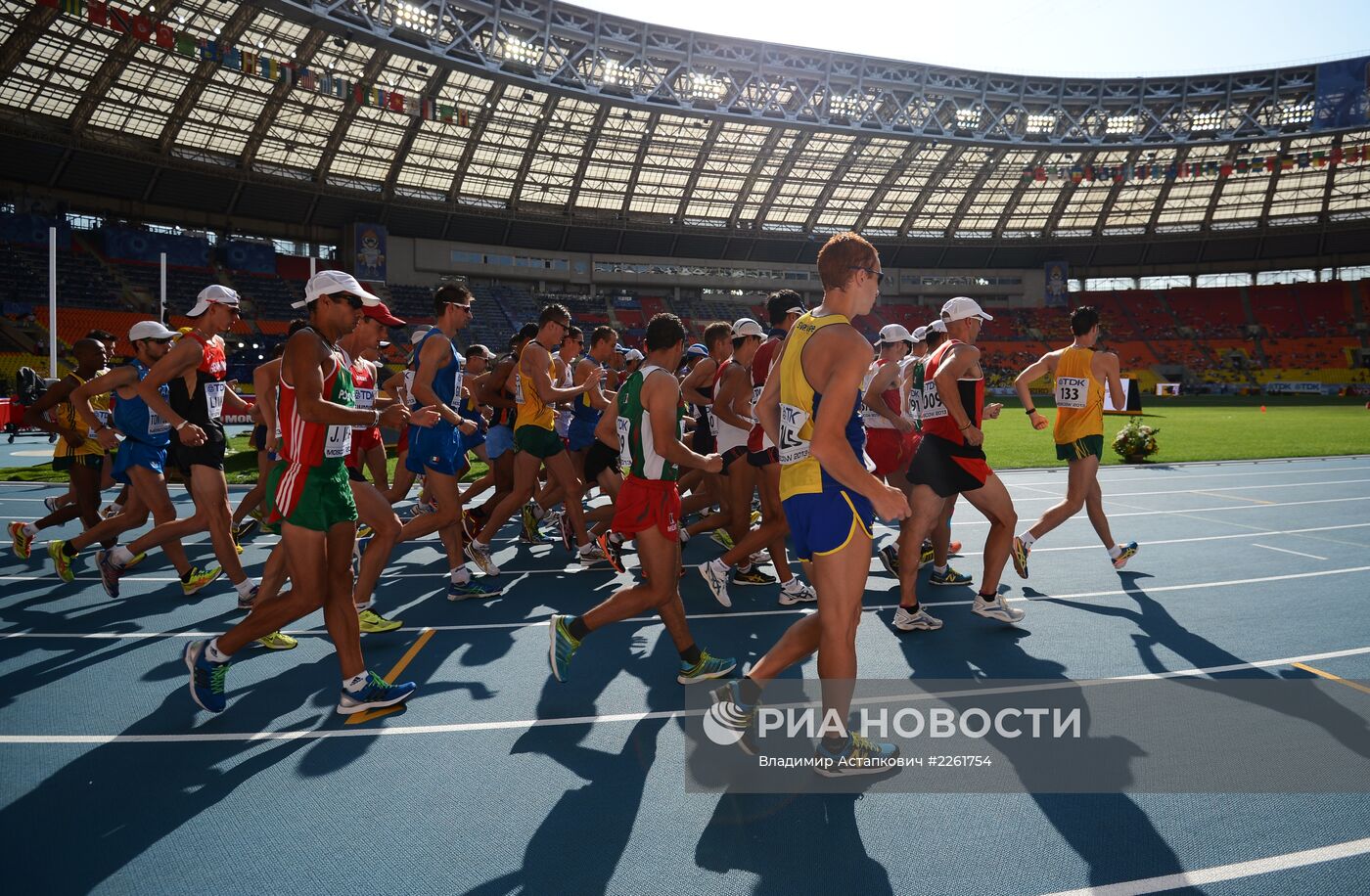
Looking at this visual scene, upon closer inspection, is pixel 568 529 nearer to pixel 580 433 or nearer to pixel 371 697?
pixel 580 433

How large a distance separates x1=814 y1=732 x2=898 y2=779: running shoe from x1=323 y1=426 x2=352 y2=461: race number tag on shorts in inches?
108

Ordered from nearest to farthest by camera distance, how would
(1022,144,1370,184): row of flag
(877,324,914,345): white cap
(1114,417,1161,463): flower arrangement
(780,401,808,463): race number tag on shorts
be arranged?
(780,401,808,463): race number tag on shorts < (877,324,914,345): white cap < (1114,417,1161,463): flower arrangement < (1022,144,1370,184): row of flag

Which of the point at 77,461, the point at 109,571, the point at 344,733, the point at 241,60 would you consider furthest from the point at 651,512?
the point at 241,60

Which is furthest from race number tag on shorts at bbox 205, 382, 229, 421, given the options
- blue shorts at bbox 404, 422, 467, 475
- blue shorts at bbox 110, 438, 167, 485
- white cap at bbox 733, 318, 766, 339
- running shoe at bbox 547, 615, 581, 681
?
white cap at bbox 733, 318, 766, 339

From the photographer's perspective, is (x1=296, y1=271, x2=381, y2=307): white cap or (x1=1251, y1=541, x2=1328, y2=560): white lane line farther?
(x1=1251, y1=541, x2=1328, y2=560): white lane line

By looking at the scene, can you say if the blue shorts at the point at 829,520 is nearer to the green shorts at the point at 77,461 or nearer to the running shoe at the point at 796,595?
the running shoe at the point at 796,595

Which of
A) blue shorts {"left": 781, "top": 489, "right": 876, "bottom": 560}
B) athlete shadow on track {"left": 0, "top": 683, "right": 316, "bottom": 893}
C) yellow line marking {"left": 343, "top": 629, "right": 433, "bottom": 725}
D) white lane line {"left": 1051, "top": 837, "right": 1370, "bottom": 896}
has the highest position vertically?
blue shorts {"left": 781, "top": 489, "right": 876, "bottom": 560}

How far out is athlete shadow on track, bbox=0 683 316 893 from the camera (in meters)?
2.69

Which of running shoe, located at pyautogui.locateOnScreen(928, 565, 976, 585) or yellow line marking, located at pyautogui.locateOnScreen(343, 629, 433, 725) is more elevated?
yellow line marking, located at pyautogui.locateOnScreen(343, 629, 433, 725)

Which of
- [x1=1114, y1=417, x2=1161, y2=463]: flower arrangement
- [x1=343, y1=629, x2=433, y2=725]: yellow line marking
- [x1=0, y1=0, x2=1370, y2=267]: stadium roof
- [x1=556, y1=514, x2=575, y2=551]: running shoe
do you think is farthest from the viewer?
[x1=0, y1=0, x2=1370, y2=267]: stadium roof

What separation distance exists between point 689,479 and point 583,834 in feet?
21.3

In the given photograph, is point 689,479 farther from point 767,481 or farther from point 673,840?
point 673,840

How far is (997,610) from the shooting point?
540cm

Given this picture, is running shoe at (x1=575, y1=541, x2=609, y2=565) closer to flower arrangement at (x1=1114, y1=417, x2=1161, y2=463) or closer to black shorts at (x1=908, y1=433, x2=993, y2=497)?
black shorts at (x1=908, y1=433, x2=993, y2=497)
